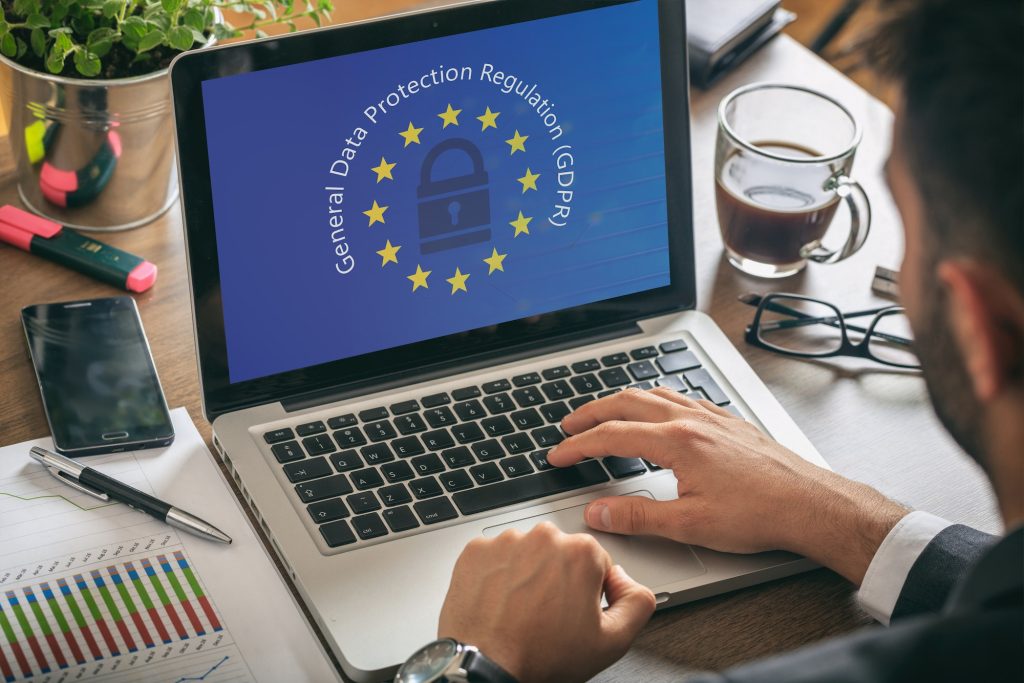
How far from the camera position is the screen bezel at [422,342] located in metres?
0.95

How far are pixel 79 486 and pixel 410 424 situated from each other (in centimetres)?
28

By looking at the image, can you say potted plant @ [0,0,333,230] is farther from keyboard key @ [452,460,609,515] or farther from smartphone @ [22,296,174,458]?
keyboard key @ [452,460,609,515]

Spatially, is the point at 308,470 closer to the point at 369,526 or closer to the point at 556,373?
the point at 369,526

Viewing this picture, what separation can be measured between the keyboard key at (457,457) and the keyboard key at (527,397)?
0.08 metres

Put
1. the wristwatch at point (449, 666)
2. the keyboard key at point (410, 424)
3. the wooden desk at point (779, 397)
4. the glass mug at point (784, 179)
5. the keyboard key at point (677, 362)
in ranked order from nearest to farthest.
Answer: the wristwatch at point (449, 666), the wooden desk at point (779, 397), the keyboard key at point (410, 424), the keyboard key at point (677, 362), the glass mug at point (784, 179)

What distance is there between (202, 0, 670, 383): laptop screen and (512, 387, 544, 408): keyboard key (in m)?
0.07

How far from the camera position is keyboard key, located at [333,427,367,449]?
102 centimetres

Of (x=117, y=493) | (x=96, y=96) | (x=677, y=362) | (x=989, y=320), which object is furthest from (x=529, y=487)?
(x=96, y=96)

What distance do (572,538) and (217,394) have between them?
1.15 ft

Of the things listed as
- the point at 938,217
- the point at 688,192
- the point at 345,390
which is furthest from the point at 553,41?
the point at 938,217

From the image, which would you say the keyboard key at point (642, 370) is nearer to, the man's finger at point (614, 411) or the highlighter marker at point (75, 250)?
the man's finger at point (614, 411)

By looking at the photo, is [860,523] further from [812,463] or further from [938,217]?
[938,217]

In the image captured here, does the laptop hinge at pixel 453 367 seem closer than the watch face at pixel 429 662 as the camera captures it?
No

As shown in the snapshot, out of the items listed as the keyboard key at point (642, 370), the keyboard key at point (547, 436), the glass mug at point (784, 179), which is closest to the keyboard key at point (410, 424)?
the keyboard key at point (547, 436)
